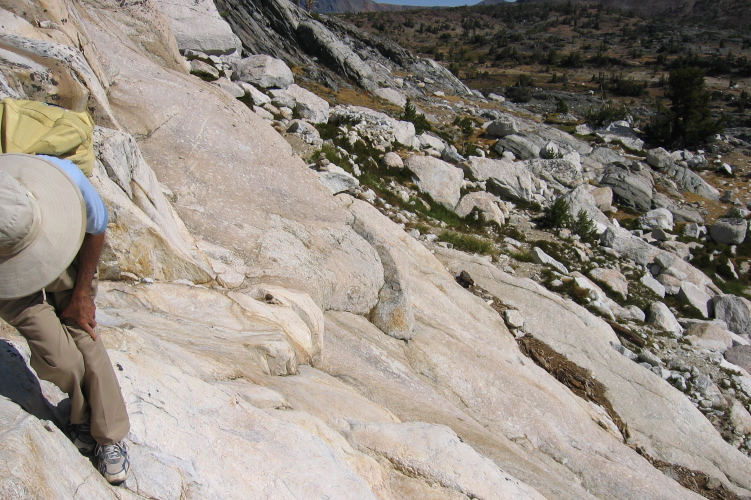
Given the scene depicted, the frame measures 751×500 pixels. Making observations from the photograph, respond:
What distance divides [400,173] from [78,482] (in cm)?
1977

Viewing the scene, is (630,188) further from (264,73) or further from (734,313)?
(264,73)

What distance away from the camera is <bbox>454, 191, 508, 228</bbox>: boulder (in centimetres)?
2169

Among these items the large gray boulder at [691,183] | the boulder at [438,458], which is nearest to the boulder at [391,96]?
the large gray boulder at [691,183]

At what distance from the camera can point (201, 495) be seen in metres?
3.22

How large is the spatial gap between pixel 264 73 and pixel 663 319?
72.7 feet

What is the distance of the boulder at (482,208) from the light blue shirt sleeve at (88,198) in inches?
766

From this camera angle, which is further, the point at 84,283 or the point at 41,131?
the point at 84,283

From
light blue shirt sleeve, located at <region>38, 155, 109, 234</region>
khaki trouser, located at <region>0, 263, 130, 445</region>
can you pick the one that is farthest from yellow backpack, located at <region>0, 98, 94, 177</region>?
khaki trouser, located at <region>0, 263, 130, 445</region>

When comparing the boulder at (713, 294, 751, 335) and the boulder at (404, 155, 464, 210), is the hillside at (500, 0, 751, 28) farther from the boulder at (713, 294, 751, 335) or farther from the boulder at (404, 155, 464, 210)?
the boulder at (404, 155, 464, 210)

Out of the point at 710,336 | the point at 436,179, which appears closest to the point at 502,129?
the point at 436,179

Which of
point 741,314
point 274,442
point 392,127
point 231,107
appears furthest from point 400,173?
point 274,442

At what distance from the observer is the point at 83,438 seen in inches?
117

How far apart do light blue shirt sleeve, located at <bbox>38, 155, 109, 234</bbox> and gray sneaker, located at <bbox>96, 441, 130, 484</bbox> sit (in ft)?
4.38

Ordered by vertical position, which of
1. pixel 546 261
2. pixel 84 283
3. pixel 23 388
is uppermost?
pixel 84 283
